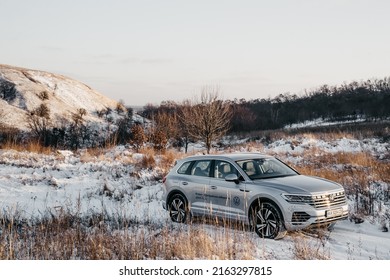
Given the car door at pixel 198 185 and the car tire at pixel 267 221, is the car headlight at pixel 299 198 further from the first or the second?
the car door at pixel 198 185

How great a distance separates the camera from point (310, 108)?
77.4 meters

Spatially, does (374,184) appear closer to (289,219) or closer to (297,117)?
(289,219)

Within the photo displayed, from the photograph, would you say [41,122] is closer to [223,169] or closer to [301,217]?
[223,169]

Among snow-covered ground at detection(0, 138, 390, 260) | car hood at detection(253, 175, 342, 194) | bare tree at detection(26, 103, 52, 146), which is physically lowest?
snow-covered ground at detection(0, 138, 390, 260)

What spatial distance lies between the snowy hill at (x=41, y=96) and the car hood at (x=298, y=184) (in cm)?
3394

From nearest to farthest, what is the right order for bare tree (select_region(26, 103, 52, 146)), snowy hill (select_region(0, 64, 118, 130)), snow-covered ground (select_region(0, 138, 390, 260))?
snow-covered ground (select_region(0, 138, 390, 260))
bare tree (select_region(26, 103, 52, 146))
snowy hill (select_region(0, 64, 118, 130))

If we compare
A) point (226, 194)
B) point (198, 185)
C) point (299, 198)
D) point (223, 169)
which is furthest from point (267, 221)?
point (198, 185)

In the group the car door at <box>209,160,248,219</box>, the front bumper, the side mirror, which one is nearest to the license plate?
the front bumper

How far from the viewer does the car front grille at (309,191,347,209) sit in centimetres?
749

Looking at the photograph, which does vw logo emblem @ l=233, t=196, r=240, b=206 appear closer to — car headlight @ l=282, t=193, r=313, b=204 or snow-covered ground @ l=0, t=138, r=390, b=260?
snow-covered ground @ l=0, t=138, r=390, b=260

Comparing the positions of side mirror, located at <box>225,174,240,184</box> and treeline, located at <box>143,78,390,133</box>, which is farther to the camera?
treeline, located at <box>143,78,390,133</box>

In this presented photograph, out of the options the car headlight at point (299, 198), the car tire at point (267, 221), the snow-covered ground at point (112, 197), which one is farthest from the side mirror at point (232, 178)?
the car headlight at point (299, 198)

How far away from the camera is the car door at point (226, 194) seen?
26.8 ft

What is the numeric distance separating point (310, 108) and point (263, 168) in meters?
72.0
